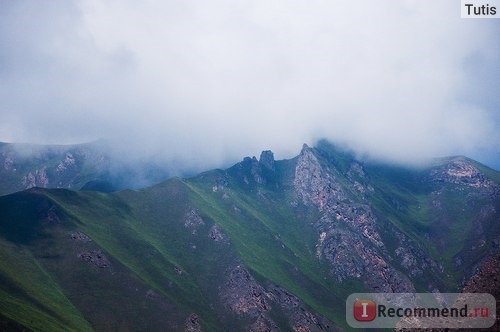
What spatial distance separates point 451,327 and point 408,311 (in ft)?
55.8

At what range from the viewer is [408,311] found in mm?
83688

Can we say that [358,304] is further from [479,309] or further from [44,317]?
[44,317]

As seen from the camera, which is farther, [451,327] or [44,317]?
[44,317]

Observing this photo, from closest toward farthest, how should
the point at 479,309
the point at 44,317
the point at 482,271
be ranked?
the point at 479,309 → the point at 482,271 → the point at 44,317

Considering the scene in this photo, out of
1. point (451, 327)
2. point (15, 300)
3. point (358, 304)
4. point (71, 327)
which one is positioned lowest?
point (71, 327)

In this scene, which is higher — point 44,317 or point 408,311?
point 408,311

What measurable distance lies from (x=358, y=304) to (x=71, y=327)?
147348mm

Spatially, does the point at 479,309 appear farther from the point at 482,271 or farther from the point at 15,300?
the point at 15,300

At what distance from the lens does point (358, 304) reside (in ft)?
379

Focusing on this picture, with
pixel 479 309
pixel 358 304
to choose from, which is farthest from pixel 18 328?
pixel 479 309

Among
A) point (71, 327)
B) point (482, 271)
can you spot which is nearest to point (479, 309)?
point (482, 271)

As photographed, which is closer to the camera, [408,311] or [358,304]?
[408,311]

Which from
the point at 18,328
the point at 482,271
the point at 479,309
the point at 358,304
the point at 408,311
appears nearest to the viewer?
the point at 408,311

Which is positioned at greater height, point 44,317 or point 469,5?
point 469,5
